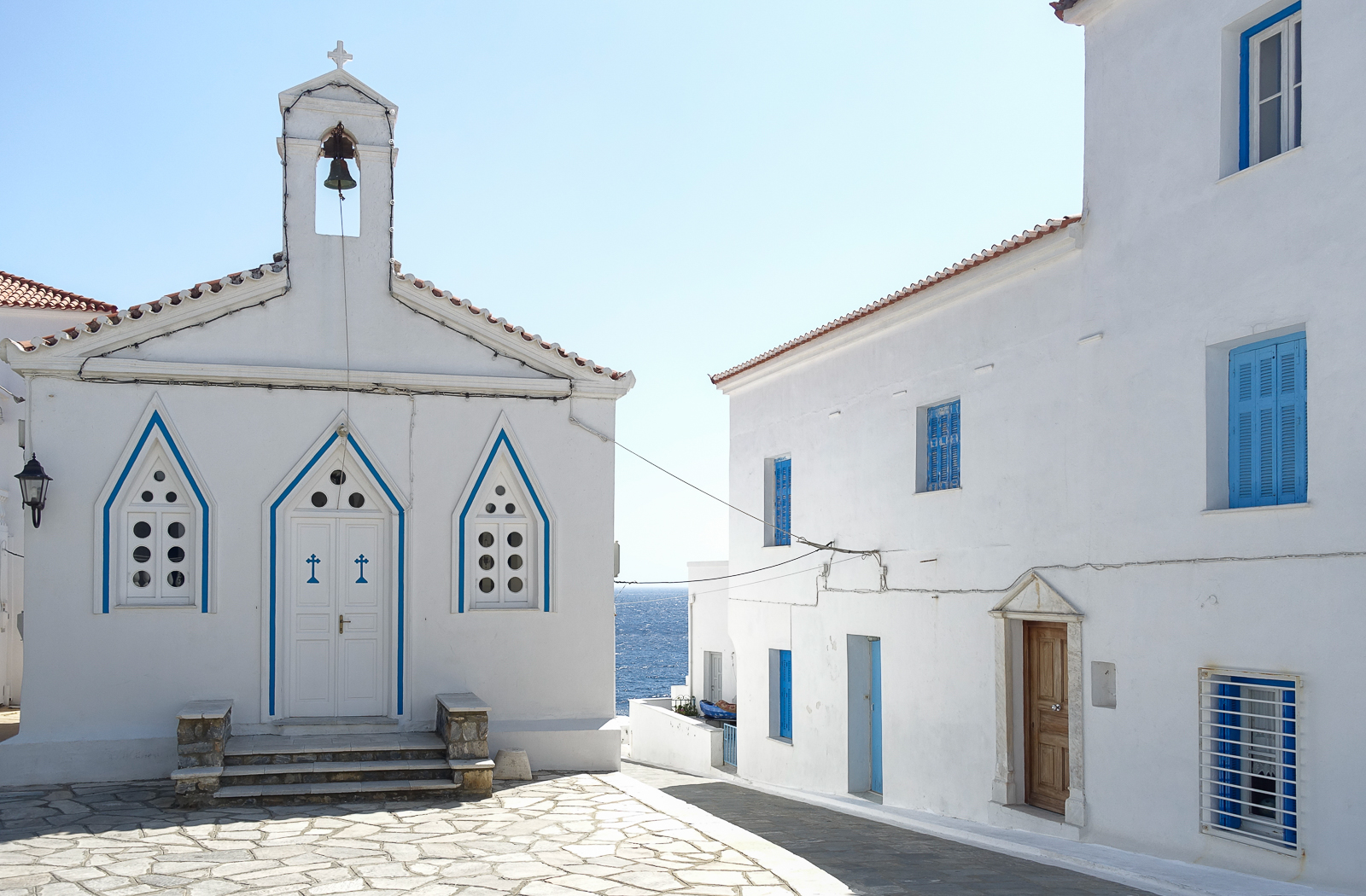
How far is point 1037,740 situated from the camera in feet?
40.9

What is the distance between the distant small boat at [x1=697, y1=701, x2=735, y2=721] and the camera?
84.4 feet

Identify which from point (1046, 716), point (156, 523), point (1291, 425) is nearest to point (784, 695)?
point (1046, 716)

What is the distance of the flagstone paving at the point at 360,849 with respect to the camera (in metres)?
6.97

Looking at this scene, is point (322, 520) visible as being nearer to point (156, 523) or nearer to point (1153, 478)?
point (156, 523)

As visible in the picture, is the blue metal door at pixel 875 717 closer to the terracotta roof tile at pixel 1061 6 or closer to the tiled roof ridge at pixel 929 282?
the tiled roof ridge at pixel 929 282

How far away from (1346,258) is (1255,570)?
2.56 m

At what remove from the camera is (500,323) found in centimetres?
1132

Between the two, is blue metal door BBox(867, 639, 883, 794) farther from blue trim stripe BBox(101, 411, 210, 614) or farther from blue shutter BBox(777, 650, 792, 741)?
blue trim stripe BBox(101, 411, 210, 614)

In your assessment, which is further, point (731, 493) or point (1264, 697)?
point (731, 493)

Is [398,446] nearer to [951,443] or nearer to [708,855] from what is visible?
[708,855]

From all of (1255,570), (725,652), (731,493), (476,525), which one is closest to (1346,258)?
(1255,570)

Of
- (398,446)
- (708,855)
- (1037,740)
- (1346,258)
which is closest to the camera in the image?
(708,855)

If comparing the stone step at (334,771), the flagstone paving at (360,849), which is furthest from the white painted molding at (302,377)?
the flagstone paving at (360,849)

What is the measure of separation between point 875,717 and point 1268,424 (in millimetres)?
8036
